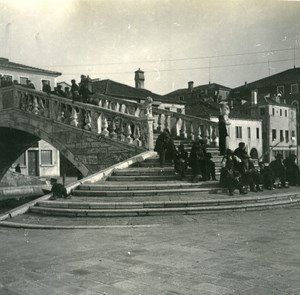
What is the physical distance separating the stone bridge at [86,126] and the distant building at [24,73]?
2298cm

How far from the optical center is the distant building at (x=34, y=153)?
1614 inches

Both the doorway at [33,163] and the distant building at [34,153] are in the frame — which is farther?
the doorway at [33,163]

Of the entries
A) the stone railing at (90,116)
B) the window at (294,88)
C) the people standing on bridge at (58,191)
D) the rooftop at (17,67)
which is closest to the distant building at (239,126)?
the window at (294,88)

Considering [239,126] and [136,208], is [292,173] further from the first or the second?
[239,126]

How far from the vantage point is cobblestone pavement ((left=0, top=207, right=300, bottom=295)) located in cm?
455

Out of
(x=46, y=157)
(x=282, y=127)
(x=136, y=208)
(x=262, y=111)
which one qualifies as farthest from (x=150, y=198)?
(x=282, y=127)

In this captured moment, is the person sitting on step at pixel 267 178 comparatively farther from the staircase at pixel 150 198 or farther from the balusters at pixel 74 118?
the balusters at pixel 74 118

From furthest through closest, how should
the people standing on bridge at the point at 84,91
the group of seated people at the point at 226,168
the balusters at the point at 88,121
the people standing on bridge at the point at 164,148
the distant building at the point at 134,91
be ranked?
the distant building at the point at 134,91 < the people standing on bridge at the point at 84,91 < the balusters at the point at 88,121 < the people standing on bridge at the point at 164,148 < the group of seated people at the point at 226,168

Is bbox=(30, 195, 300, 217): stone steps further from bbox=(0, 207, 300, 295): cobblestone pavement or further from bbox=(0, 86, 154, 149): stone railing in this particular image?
bbox=(0, 86, 154, 149): stone railing

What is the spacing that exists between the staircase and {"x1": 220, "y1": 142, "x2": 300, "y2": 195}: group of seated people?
0.38m

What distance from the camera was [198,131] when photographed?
707 inches

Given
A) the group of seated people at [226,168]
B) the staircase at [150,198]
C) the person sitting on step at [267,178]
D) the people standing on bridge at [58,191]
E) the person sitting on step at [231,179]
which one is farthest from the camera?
the person sitting on step at [267,178]

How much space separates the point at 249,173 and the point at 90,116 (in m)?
6.16

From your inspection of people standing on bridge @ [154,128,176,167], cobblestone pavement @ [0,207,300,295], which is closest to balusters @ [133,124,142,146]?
people standing on bridge @ [154,128,176,167]
